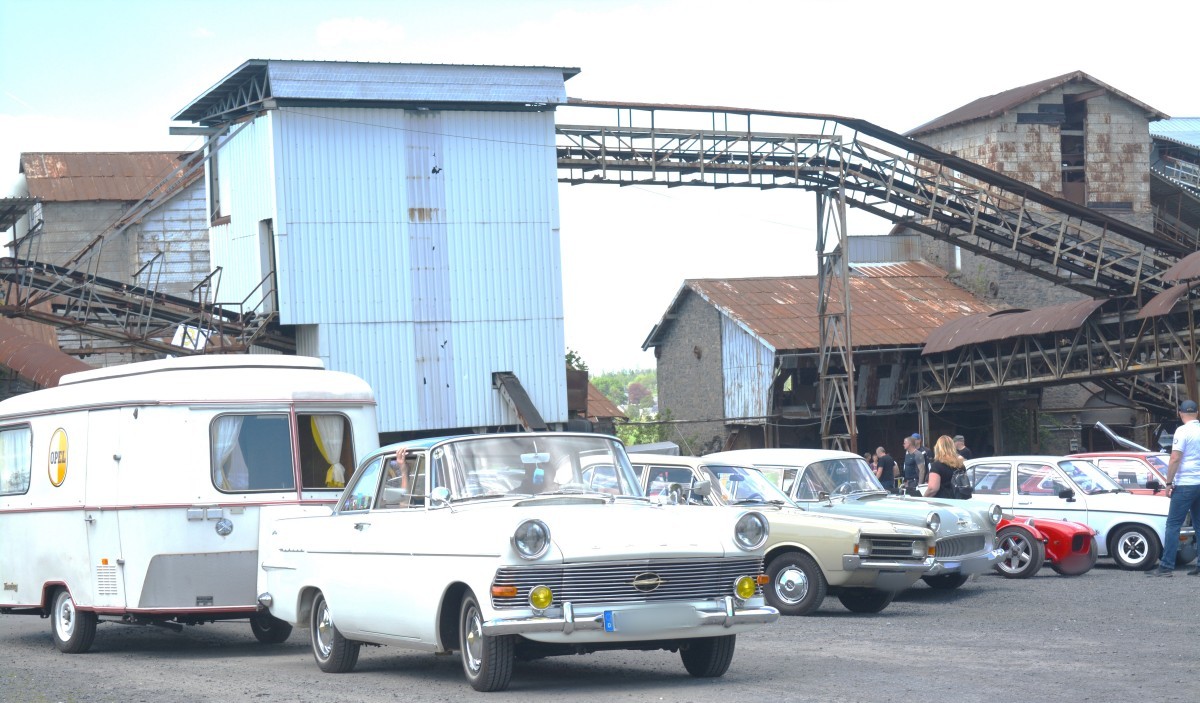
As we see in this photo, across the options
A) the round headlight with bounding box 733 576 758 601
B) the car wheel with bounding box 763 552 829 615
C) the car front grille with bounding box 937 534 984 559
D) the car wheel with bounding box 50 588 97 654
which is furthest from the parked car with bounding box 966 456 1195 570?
the car wheel with bounding box 50 588 97 654

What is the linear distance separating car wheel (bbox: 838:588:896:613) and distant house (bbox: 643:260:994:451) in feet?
83.4

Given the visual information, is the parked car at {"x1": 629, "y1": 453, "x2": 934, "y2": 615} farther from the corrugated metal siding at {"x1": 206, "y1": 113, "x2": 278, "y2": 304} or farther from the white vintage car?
the corrugated metal siding at {"x1": 206, "y1": 113, "x2": 278, "y2": 304}

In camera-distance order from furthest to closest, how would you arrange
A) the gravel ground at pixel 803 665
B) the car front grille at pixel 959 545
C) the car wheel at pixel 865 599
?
the car front grille at pixel 959 545, the car wheel at pixel 865 599, the gravel ground at pixel 803 665

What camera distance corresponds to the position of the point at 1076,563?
16828 millimetres

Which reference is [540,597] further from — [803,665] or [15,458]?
[15,458]

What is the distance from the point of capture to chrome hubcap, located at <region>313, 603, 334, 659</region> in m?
10.6

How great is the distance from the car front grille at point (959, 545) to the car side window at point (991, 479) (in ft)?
12.0

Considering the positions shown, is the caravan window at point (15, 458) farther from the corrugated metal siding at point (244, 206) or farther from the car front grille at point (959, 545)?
the corrugated metal siding at point (244, 206)

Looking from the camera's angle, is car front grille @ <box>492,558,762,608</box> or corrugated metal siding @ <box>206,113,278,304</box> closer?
car front grille @ <box>492,558,762,608</box>

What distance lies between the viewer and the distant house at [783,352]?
A: 40594 mm

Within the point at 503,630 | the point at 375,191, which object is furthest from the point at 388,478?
the point at 375,191

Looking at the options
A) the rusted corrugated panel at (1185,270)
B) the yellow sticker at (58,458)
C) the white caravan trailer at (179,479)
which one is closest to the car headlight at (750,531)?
the white caravan trailer at (179,479)

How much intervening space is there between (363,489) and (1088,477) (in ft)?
37.3

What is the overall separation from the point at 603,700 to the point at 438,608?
1.30 meters
